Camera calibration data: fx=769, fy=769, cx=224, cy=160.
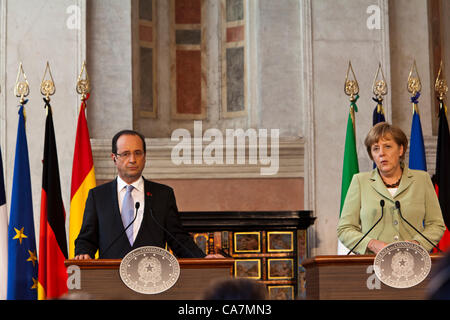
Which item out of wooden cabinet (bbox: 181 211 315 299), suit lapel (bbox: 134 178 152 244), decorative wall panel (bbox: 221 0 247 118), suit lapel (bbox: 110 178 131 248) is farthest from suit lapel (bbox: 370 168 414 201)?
decorative wall panel (bbox: 221 0 247 118)

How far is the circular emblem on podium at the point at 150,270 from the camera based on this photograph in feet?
11.5

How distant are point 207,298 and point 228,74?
6721 mm

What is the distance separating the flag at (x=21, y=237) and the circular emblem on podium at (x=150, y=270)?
278 cm

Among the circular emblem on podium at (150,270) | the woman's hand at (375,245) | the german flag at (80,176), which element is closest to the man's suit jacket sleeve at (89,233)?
the circular emblem on podium at (150,270)

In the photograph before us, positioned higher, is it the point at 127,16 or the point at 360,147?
the point at 127,16

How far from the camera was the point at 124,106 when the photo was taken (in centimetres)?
759

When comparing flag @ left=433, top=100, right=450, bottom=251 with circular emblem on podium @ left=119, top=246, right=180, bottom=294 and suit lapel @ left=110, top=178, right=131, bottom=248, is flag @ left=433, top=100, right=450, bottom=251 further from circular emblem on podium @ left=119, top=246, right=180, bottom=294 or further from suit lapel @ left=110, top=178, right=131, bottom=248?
circular emblem on podium @ left=119, top=246, right=180, bottom=294

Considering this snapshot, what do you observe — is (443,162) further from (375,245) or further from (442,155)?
(375,245)

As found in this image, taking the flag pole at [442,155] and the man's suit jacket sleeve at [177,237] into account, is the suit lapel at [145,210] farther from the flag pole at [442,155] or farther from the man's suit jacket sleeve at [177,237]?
the flag pole at [442,155]

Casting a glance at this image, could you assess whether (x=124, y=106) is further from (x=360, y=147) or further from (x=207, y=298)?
(x=207, y=298)

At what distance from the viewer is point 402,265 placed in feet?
11.4

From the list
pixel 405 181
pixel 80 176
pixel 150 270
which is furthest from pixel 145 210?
pixel 80 176
